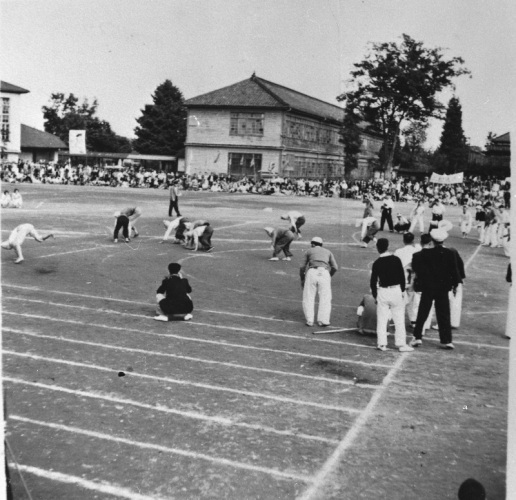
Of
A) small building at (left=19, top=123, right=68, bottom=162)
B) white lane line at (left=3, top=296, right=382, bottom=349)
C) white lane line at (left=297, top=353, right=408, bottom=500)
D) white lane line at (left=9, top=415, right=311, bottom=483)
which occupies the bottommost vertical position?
white lane line at (left=9, top=415, right=311, bottom=483)

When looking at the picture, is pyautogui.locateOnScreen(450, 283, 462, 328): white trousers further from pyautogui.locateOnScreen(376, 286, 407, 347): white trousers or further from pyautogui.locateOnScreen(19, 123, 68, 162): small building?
pyautogui.locateOnScreen(19, 123, 68, 162): small building

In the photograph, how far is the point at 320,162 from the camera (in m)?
65.5

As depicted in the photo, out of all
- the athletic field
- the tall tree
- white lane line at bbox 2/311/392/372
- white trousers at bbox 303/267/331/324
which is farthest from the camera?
the tall tree

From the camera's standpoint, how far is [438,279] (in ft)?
30.8

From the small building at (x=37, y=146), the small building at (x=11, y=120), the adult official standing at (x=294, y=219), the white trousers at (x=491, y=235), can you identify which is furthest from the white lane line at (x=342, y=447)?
the small building at (x=37, y=146)

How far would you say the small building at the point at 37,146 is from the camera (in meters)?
65.4

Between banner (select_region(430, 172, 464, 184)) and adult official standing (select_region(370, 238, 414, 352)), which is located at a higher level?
banner (select_region(430, 172, 464, 184))

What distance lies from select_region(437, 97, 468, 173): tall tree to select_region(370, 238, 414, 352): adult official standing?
181ft

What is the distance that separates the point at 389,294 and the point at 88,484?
5352 mm

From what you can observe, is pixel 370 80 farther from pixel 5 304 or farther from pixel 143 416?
pixel 143 416

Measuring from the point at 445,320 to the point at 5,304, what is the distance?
288 inches

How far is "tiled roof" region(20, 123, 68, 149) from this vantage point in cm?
6531

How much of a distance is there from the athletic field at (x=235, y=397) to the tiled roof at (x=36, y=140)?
55.2m

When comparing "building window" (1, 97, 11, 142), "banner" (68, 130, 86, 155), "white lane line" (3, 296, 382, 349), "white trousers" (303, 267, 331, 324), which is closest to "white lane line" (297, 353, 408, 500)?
"white lane line" (3, 296, 382, 349)
